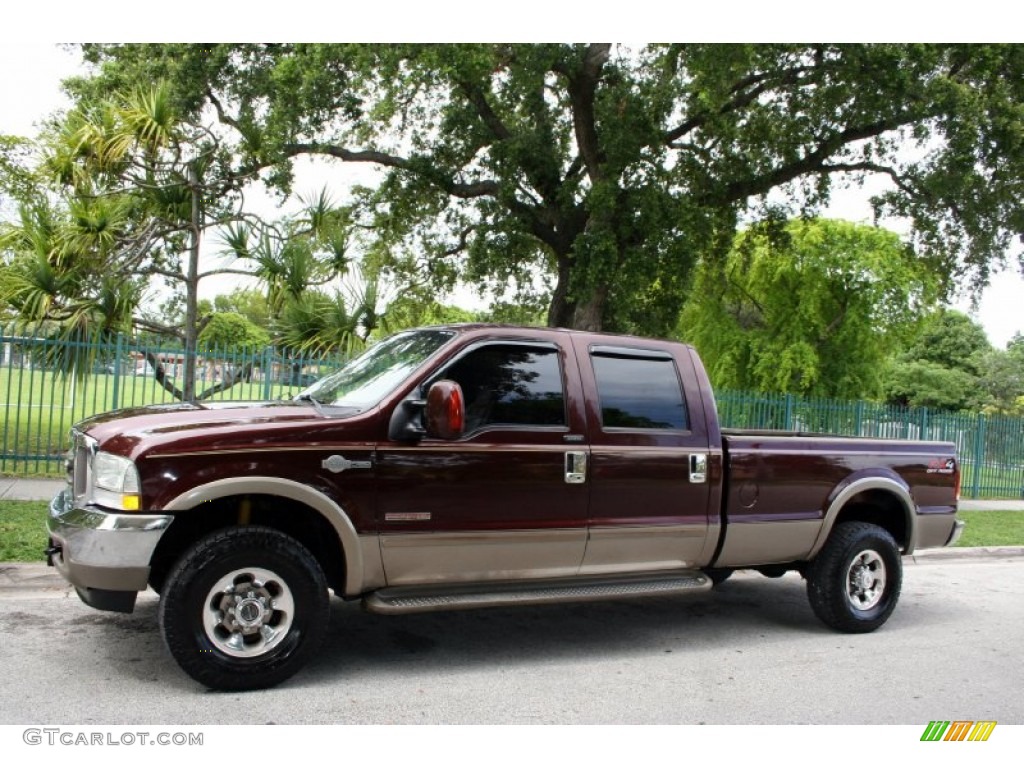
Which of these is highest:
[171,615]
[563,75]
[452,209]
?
[563,75]

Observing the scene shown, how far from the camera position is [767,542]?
20.8 ft

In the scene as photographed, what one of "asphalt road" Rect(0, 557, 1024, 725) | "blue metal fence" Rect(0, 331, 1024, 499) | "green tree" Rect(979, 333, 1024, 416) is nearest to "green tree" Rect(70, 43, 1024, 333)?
"blue metal fence" Rect(0, 331, 1024, 499)

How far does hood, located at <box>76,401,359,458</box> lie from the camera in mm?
4621

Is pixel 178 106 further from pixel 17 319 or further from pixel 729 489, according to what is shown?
pixel 729 489

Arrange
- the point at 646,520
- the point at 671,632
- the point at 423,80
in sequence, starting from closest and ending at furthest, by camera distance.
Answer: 1. the point at 646,520
2. the point at 671,632
3. the point at 423,80

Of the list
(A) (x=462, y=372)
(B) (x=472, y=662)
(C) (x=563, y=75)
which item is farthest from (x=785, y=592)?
(C) (x=563, y=75)

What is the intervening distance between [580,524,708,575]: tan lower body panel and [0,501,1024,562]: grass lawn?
4.43 metres

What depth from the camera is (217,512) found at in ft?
16.0

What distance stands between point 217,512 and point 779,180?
52.9ft

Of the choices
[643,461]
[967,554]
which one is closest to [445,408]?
[643,461]

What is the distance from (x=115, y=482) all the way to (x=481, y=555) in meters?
2.01

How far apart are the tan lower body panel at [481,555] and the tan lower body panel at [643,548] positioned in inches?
4.3

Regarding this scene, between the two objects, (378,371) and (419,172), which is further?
(419,172)
